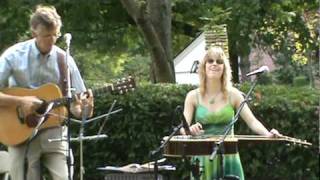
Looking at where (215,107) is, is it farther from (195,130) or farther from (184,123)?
(184,123)

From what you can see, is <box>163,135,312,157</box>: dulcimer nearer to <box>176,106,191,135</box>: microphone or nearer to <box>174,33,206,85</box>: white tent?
<box>176,106,191,135</box>: microphone

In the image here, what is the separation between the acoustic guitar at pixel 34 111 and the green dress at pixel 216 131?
26.1 inches

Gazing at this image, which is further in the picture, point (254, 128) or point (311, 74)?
point (311, 74)

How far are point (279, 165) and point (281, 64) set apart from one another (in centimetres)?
2105

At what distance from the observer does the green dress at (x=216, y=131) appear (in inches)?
231

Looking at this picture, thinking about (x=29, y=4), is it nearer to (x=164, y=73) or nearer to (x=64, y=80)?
(x=164, y=73)

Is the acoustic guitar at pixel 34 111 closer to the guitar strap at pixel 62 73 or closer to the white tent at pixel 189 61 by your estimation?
the guitar strap at pixel 62 73

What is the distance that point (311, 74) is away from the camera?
2675 cm

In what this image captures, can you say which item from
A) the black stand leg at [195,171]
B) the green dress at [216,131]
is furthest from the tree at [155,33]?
the black stand leg at [195,171]

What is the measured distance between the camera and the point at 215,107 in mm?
6016

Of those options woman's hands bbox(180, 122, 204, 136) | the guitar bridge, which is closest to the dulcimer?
woman's hands bbox(180, 122, 204, 136)

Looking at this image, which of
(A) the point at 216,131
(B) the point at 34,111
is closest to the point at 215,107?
(A) the point at 216,131

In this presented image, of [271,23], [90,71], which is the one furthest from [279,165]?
[90,71]

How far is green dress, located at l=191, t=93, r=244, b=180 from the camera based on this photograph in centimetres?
588
